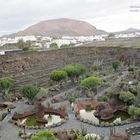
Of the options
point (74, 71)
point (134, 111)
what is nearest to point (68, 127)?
point (134, 111)

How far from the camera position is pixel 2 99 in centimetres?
3378

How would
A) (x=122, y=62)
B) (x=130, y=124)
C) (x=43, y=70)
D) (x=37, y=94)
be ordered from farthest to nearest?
(x=122, y=62)
(x=43, y=70)
(x=37, y=94)
(x=130, y=124)

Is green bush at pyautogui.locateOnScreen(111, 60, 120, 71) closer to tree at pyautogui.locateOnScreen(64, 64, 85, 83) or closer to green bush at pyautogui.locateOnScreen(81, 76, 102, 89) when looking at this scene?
tree at pyautogui.locateOnScreen(64, 64, 85, 83)

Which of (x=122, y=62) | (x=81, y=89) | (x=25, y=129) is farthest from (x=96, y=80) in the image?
(x=122, y=62)

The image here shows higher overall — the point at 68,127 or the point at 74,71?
the point at 74,71

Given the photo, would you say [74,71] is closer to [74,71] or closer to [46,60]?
[74,71]

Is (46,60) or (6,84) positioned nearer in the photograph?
(6,84)

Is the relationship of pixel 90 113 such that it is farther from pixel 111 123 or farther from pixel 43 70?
pixel 43 70

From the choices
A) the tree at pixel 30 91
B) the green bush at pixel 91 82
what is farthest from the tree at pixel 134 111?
the tree at pixel 30 91

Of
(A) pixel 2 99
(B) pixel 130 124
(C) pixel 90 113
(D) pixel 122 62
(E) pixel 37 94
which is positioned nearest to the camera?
(B) pixel 130 124

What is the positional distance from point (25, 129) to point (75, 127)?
134 inches

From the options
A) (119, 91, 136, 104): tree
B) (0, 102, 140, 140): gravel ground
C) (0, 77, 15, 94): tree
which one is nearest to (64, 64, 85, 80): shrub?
(0, 77, 15, 94): tree

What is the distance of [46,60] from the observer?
1773 inches

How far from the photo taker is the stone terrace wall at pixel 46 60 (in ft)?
127
